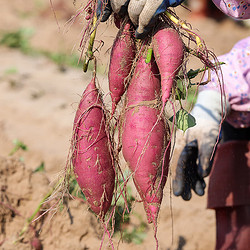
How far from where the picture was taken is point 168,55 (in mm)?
1264

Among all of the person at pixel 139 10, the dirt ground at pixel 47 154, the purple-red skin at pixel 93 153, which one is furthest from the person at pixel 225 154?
the person at pixel 139 10

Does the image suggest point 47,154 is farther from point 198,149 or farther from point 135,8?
point 135,8

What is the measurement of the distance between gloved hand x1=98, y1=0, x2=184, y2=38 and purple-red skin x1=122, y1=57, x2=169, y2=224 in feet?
0.36

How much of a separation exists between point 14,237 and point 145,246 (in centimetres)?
63

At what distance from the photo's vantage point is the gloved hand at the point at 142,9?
122cm

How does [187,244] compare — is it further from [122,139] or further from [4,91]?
[4,91]

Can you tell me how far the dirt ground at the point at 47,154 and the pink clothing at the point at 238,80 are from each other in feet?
1.05

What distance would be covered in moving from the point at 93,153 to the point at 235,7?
693 mm

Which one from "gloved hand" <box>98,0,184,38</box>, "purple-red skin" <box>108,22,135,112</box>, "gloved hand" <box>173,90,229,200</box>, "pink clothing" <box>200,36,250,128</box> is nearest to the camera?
"gloved hand" <box>98,0,184,38</box>

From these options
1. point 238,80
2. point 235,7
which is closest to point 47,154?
point 238,80

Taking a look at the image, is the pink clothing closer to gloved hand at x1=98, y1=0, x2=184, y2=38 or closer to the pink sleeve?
the pink sleeve

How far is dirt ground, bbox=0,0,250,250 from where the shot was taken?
1.92 m

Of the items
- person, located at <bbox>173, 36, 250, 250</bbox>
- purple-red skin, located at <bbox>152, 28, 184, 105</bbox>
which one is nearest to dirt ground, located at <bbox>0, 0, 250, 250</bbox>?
purple-red skin, located at <bbox>152, 28, 184, 105</bbox>

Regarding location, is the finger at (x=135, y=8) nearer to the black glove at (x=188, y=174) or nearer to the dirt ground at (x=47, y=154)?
the dirt ground at (x=47, y=154)
